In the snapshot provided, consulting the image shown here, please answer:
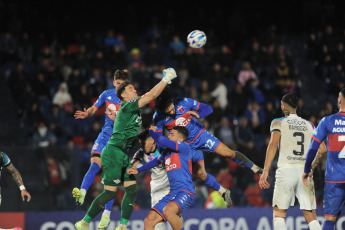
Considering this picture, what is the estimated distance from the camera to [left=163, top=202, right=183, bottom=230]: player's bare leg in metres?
9.30

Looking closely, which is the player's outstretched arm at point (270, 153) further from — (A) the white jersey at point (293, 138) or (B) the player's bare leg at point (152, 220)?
(B) the player's bare leg at point (152, 220)

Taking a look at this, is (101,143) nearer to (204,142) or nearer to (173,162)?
(204,142)

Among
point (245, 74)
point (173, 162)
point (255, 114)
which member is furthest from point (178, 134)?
point (245, 74)

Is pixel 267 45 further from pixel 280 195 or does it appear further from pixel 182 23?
pixel 280 195

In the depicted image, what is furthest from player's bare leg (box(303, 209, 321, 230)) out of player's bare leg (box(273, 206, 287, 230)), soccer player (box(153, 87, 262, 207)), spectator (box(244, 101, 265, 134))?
spectator (box(244, 101, 265, 134))

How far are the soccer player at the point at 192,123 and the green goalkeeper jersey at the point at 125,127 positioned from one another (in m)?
0.61

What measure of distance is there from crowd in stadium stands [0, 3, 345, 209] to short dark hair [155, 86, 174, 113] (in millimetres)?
3466

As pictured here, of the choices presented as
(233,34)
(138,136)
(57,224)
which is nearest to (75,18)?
(233,34)

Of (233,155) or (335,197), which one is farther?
(233,155)

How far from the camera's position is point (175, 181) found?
960 centimetres

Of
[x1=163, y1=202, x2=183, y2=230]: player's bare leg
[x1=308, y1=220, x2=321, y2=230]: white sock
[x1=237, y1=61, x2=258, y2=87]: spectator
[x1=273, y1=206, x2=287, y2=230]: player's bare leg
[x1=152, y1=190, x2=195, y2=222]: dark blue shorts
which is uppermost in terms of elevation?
[x1=237, y1=61, x2=258, y2=87]: spectator

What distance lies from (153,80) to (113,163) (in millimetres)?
7795

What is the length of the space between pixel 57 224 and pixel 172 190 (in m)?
4.36

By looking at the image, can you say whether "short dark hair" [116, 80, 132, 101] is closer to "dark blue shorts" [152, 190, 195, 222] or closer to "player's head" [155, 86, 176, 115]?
"player's head" [155, 86, 176, 115]
